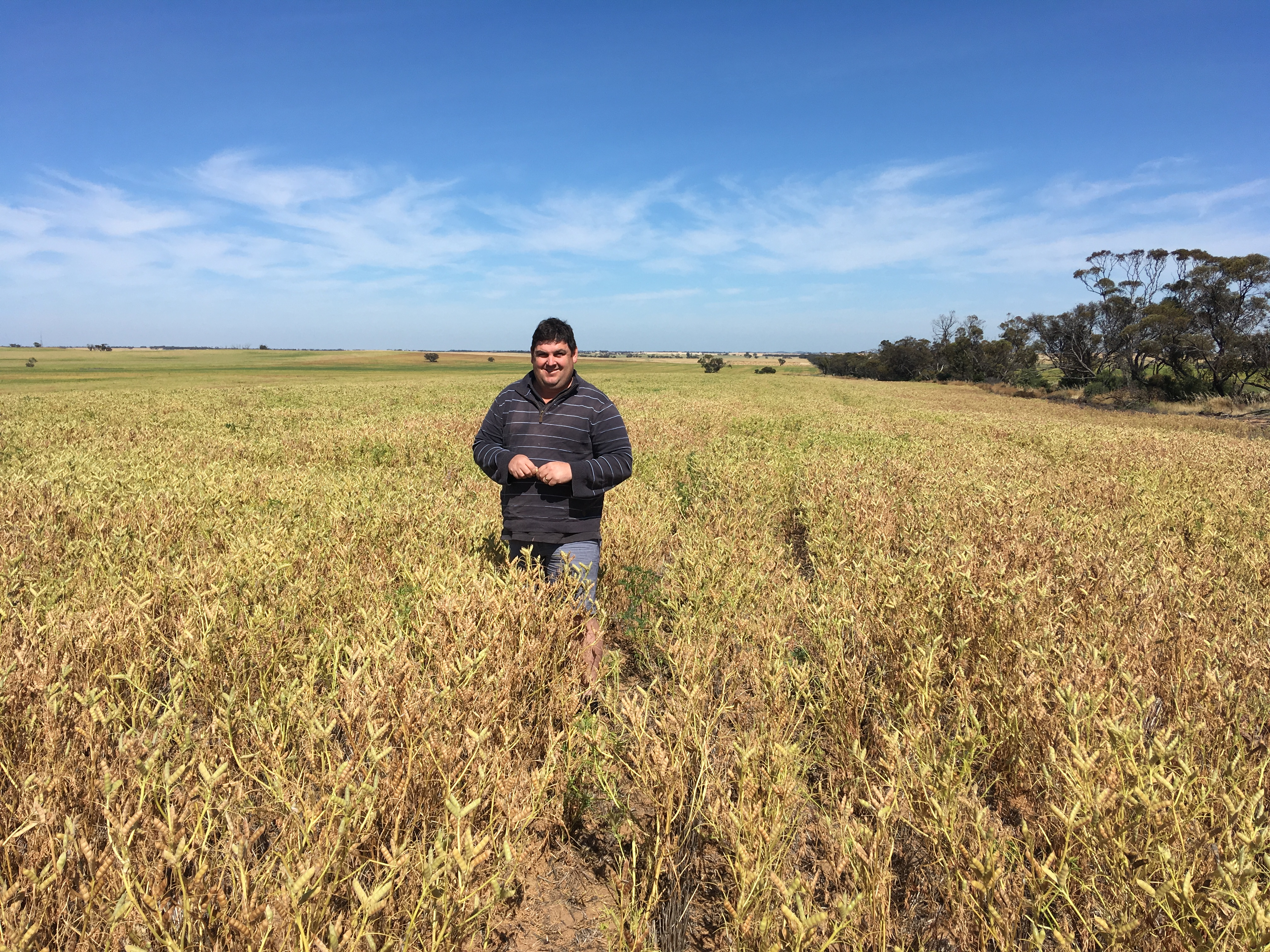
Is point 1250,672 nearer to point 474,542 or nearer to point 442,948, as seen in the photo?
point 442,948

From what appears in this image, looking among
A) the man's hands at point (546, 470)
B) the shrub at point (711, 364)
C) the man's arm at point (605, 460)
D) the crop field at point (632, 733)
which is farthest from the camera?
the shrub at point (711, 364)

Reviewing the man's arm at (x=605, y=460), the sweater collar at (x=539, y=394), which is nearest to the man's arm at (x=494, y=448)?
the sweater collar at (x=539, y=394)

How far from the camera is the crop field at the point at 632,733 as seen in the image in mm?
1586

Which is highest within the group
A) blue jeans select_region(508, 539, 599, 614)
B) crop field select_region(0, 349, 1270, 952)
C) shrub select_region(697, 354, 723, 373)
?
shrub select_region(697, 354, 723, 373)

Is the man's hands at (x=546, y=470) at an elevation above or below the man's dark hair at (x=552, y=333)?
below

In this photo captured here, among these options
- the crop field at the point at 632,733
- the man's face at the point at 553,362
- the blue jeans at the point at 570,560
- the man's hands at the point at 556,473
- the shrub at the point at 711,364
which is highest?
the shrub at the point at 711,364

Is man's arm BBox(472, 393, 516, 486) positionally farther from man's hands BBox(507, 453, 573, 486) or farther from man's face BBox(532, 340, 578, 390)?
man's face BBox(532, 340, 578, 390)

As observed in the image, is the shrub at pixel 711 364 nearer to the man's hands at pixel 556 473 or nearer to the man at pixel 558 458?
the man at pixel 558 458

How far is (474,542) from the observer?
4.59 meters

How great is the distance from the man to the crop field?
0.29 metres

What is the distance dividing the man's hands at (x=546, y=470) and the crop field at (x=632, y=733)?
617mm

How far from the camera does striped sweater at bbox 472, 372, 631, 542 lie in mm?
3482

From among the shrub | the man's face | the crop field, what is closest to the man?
the man's face

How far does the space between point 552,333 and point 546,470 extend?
0.83 metres
